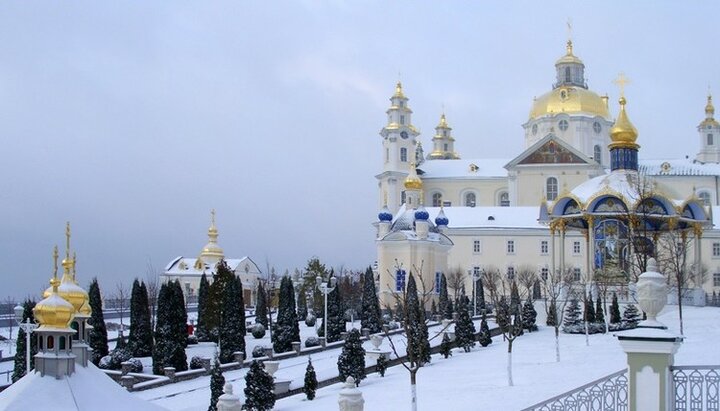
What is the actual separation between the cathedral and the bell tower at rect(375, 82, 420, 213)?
80 mm

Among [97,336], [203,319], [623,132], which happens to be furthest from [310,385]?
[623,132]

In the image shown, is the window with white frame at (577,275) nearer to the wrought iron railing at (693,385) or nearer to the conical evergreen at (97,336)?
the conical evergreen at (97,336)

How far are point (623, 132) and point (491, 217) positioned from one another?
82.5 ft

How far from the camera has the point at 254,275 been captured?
251ft

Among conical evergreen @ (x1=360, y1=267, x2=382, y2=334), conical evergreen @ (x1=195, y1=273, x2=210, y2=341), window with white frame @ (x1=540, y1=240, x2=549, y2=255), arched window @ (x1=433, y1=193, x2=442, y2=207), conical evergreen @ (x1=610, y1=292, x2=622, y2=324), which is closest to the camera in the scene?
conical evergreen @ (x1=610, y1=292, x2=622, y2=324)

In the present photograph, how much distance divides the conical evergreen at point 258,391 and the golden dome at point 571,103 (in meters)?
56.2

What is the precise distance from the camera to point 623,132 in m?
35.0

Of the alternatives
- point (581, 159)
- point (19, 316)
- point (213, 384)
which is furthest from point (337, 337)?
point (581, 159)

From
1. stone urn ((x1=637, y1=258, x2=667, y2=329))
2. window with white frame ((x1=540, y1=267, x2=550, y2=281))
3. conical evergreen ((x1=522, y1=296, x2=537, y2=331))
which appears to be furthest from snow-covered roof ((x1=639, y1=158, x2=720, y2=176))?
stone urn ((x1=637, y1=258, x2=667, y2=329))

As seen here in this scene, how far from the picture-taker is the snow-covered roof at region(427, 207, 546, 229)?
5897 centimetres

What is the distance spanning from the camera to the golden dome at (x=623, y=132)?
115ft

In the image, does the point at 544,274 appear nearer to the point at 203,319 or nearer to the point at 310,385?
the point at 203,319

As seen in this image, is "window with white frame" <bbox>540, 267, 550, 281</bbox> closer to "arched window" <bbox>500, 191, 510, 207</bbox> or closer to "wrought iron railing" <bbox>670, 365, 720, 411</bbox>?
"arched window" <bbox>500, 191, 510, 207</bbox>

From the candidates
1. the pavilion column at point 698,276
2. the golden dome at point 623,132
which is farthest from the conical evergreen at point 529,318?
the golden dome at point 623,132
